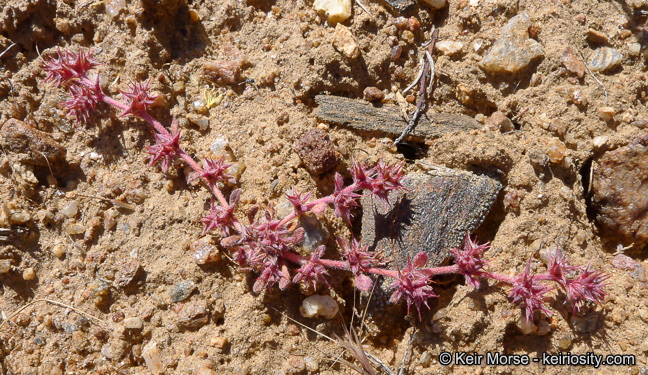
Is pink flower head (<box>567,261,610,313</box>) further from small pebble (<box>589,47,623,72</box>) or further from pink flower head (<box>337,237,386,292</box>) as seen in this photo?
small pebble (<box>589,47,623,72</box>)

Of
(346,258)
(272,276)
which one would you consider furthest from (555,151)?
(272,276)

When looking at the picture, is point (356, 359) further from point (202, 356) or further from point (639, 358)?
point (639, 358)

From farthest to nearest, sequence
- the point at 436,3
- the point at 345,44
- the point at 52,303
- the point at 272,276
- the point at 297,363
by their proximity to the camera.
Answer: the point at 436,3 < the point at 345,44 < the point at 52,303 < the point at 297,363 < the point at 272,276

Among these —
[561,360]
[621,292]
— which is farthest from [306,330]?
[621,292]

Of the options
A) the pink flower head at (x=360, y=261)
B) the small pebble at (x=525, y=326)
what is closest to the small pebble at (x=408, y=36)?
the pink flower head at (x=360, y=261)

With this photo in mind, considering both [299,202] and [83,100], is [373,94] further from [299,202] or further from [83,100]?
[83,100]

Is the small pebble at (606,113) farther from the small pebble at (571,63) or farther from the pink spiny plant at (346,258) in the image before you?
the pink spiny plant at (346,258)

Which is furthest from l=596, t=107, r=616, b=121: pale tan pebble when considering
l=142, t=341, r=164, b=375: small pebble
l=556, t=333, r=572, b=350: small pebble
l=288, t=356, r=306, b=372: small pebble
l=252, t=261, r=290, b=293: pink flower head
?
l=142, t=341, r=164, b=375: small pebble
